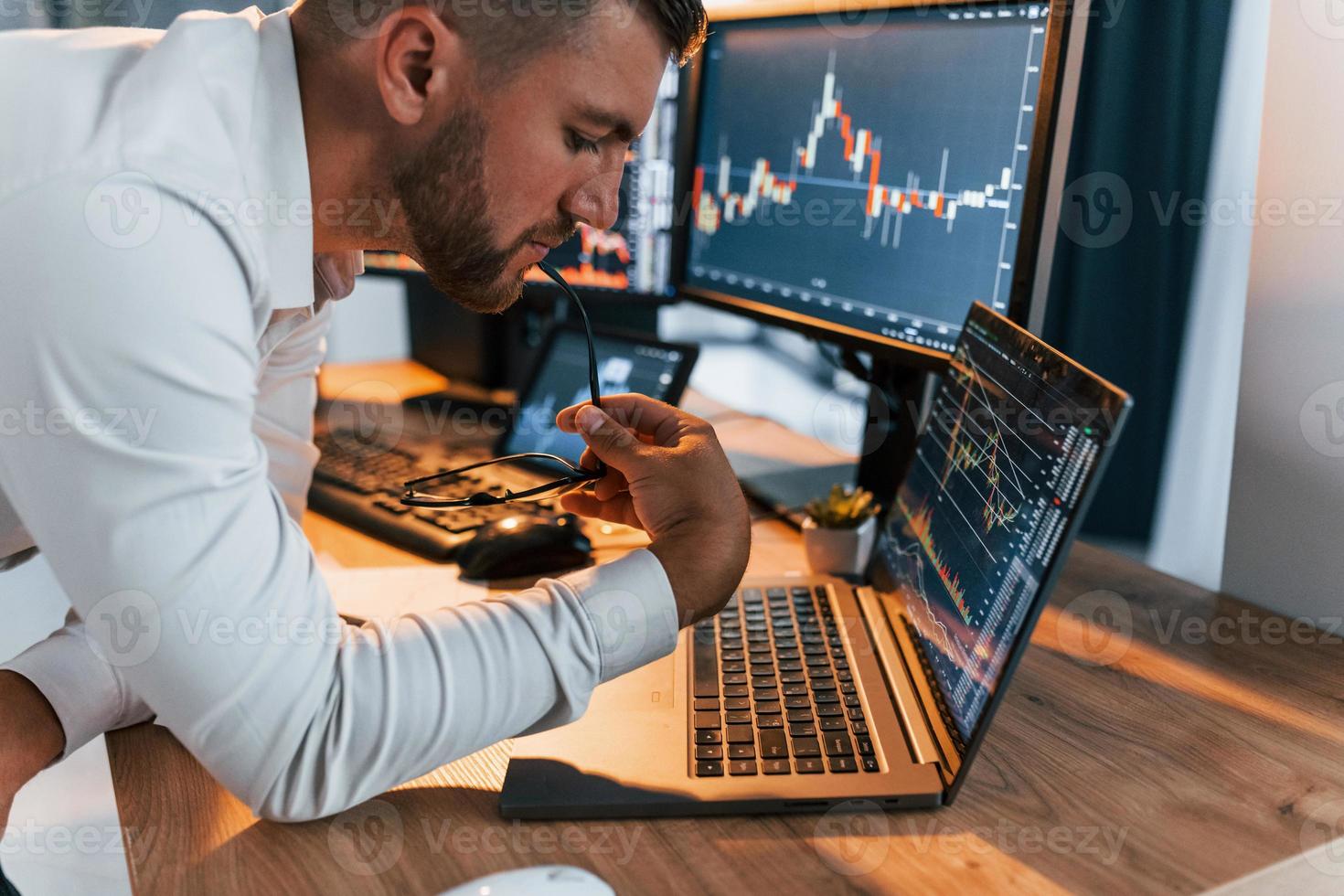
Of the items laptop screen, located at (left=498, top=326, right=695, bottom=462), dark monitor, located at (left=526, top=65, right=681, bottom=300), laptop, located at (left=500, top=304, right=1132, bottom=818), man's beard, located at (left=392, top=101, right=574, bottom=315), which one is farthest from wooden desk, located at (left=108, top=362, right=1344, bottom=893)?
dark monitor, located at (left=526, top=65, right=681, bottom=300)

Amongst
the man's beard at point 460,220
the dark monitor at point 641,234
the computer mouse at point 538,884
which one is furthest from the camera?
the dark monitor at point 641,234

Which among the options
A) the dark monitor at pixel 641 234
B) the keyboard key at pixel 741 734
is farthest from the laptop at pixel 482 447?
the keyboard key at pixel 741 734

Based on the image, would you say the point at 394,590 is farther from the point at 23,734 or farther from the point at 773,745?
the point at 773,745

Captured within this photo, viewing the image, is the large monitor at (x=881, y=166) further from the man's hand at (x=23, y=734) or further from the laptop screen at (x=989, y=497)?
the man's hand at (x=23, y=734)

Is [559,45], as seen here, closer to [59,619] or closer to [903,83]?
[903,83]

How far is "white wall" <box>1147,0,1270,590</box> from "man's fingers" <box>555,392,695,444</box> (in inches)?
23.5

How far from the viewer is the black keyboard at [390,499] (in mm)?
1111

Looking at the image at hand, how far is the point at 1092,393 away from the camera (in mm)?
620

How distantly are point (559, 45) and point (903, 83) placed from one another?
1.58 ft

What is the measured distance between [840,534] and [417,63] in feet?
1.91

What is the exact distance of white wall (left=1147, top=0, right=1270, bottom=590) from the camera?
3.50ft

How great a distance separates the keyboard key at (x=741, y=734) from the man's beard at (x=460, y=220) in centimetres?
42

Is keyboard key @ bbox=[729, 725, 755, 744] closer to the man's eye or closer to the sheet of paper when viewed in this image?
the sheet of paper

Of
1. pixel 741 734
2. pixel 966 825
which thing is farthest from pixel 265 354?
pixel 966 825
